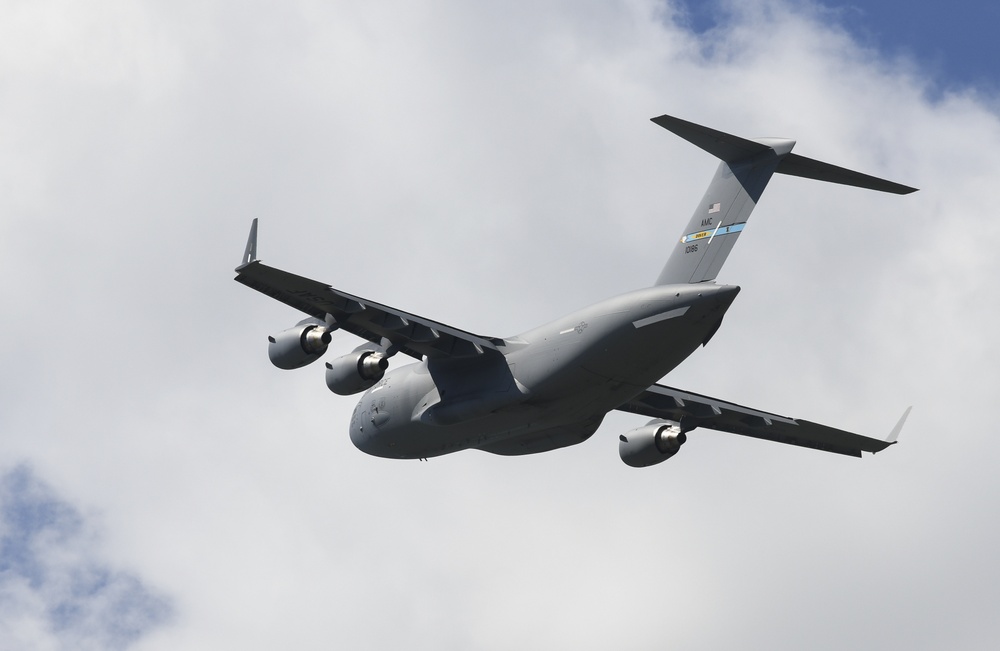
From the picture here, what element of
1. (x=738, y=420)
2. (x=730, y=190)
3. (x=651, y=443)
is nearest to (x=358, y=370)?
(x=651, y=443)

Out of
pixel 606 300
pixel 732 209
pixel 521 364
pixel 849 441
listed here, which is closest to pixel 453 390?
pixel 521 364

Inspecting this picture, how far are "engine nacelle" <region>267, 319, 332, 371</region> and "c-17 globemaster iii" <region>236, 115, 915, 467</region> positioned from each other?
0.9 inches

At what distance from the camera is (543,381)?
→ 24891 mm

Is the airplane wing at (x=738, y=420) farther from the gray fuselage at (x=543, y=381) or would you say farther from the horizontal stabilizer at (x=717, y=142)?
the horizontal stabilizer at (x=717, y=142)

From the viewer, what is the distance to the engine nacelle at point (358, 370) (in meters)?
25.9

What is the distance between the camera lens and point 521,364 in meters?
25.2

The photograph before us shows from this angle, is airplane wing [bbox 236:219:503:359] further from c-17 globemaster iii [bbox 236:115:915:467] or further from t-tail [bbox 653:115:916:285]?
t-tail [bbox 653:115:916:285]

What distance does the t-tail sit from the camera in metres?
24.4

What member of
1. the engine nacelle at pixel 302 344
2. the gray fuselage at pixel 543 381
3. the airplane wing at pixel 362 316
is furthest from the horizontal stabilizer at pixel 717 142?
the engine nacelle at pixel 302 344

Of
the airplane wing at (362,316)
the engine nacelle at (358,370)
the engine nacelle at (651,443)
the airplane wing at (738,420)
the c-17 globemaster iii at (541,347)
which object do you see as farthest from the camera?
the engine nacelle at (651,443)

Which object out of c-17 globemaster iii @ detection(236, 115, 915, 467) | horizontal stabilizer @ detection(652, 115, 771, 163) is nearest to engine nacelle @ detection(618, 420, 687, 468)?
c-17 globemaster iii @ detection(236, 115, 915, 467)

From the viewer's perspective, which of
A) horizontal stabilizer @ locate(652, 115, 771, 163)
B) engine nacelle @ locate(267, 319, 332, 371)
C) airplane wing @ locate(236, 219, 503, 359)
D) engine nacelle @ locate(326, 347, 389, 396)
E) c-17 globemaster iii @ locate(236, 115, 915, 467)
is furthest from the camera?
engine nacelle @ locate(326, 347, 389, 396)

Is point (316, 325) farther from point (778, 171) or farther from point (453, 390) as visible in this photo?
point (778, 171)

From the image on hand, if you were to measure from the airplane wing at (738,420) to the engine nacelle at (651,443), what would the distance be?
0.20m
